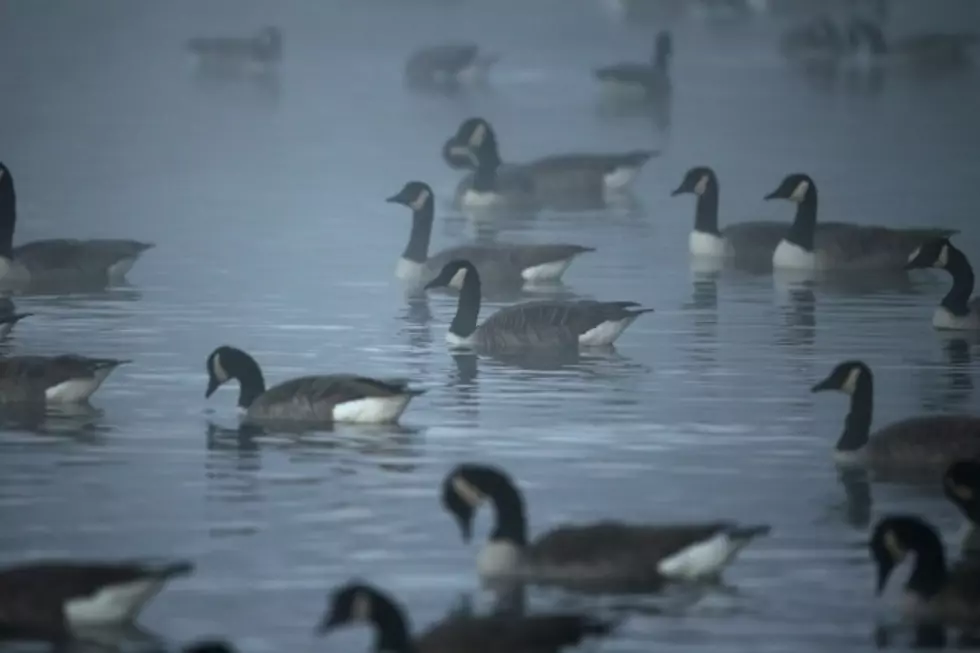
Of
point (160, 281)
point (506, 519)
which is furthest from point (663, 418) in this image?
point (160, 281)

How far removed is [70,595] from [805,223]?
616 inches

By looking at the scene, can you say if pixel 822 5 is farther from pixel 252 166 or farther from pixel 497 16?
pixel 252 166

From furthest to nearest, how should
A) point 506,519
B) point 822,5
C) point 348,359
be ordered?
point 822,5, point 348,359, point 506,519

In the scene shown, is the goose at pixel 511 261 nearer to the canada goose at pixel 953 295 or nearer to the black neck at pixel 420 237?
the black neck at pixel 420 237

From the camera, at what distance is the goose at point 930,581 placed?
1194cm

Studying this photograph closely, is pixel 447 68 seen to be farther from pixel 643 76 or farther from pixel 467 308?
pixel 467 308

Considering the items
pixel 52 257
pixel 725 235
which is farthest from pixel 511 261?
pixel 52 257

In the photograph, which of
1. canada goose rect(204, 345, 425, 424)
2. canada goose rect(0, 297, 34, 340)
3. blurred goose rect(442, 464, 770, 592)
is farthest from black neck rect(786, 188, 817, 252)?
blurred goose rect(442, 464, 770, 592)

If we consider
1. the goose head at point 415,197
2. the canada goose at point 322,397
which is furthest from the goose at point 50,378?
the goose head at point 415,197

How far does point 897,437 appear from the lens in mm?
15305

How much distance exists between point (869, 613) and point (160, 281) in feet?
47.3

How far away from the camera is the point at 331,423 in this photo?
1716 centimetres

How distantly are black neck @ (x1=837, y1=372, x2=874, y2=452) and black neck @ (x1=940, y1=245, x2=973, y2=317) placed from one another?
5.85 m

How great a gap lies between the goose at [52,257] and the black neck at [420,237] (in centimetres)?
269
